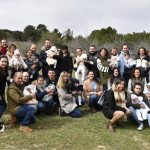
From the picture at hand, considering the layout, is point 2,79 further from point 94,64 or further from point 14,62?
point 94,64

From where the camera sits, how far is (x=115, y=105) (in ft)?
14.7

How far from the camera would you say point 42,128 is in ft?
14.8

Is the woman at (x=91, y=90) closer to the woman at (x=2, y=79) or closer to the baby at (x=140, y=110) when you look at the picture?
the baby at (x=140, y=110)

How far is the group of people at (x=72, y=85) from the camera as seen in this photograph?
14.3 feet

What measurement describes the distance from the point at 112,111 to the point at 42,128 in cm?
183

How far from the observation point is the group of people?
14.3ft

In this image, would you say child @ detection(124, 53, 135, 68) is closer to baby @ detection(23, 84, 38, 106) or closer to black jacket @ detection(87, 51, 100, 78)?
black jacket @ detection(87, 51, 100, 78)

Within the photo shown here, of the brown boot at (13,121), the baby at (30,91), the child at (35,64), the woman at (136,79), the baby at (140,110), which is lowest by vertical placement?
the brown boot at (13,121)

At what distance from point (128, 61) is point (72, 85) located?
240 cm

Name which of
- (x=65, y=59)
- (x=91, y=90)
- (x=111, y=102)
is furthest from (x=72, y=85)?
(x=111, y=102)

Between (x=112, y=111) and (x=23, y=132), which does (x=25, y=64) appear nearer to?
(x=23, y=132)

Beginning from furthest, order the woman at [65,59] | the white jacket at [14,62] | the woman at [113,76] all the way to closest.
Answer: the woman at [65,59] → the woman at [113,76] → the white jacket at [14,62]

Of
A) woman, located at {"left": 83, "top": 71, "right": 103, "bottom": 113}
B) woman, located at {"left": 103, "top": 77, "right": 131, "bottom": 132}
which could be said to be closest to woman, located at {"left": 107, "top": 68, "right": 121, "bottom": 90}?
woman, located at {"left": 83, "top": 71, "right": 103, "bottom": 113}

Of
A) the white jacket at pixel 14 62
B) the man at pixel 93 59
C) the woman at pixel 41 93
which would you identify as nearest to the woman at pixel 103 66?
the man at pixel 93 59
